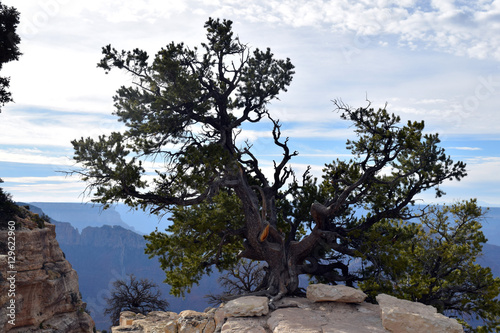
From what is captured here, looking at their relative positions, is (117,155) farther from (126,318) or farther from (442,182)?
(442,182)

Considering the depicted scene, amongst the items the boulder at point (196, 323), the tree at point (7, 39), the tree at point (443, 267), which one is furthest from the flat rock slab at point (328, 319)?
the tree at point (7, 39)

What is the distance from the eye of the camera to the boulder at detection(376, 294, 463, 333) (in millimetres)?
10547

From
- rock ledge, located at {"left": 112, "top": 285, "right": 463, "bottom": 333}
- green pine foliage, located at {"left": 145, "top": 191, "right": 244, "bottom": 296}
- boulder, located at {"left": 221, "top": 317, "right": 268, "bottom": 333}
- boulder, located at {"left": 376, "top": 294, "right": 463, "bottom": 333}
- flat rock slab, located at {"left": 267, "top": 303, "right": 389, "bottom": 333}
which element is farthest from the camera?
green pine foliage, located at {"left": 145, "top": 191, "right": 244, "bottom": 296}

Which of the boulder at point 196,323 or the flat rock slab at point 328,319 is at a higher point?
the flat rock slab at point 328,319

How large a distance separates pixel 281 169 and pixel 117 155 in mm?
9457

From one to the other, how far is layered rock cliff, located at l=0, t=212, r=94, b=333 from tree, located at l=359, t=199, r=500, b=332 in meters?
23.9

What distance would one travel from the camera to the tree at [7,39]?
27.5 metres

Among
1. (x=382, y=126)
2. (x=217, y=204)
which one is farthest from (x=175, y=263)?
(x=382, y=126)

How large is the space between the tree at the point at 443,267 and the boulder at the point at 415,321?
10.4ft

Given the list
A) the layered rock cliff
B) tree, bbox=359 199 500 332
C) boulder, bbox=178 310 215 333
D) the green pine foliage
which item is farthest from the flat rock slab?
the layered rock cliff

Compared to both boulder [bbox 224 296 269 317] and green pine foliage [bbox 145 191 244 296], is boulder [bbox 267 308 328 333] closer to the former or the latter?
boulder [bbox 224 296 269 317]

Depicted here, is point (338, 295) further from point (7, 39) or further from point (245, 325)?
point (7, 39)

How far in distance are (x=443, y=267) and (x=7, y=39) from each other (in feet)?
108

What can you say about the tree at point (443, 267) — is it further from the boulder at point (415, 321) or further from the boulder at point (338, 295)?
the boulder at point (415, 321)
